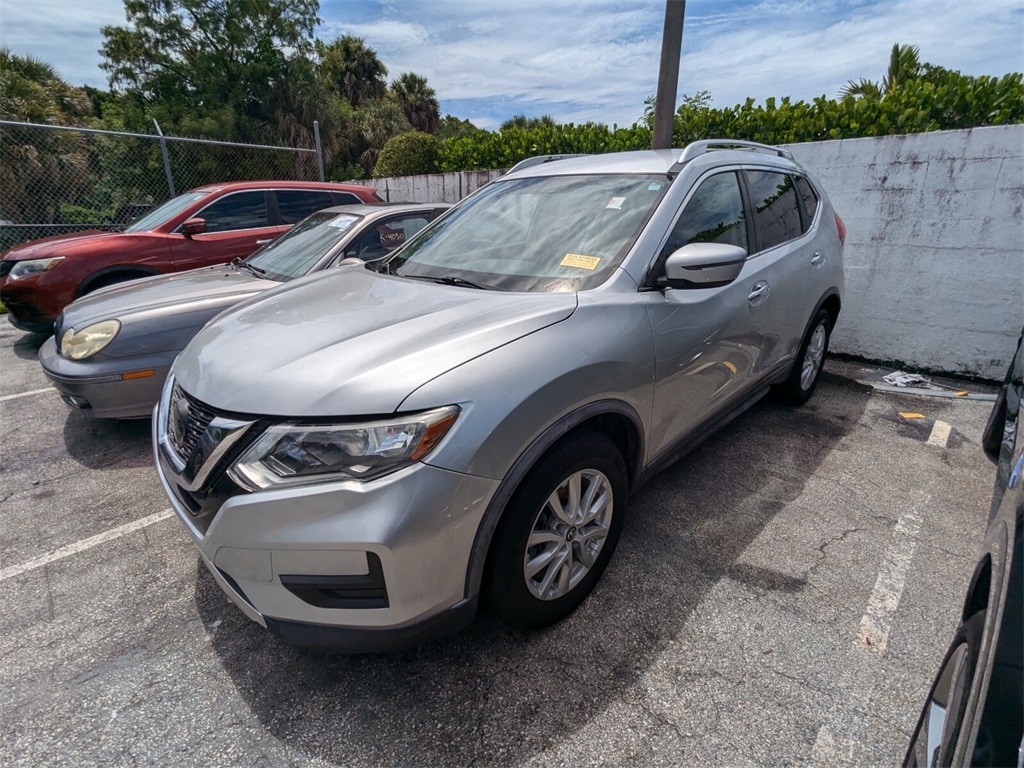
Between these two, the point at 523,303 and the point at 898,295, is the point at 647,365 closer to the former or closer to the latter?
the point at 523,303

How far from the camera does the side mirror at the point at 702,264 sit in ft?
6.99

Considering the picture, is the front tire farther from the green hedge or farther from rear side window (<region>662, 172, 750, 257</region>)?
the green hedge

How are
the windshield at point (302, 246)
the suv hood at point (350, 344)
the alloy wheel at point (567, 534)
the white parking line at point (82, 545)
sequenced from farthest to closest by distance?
the windshield at point (302, 246), the white parking line at point (82, 545), the alloy wheel at point (567, 534), the suv hood at point (350, 344)

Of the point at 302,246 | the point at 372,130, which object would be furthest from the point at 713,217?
the point at 372,130

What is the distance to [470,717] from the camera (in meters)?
1.76

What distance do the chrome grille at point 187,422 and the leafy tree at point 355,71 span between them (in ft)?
102

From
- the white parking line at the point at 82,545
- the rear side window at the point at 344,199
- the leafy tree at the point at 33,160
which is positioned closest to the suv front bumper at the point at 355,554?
the white parking line at the point at 82,545

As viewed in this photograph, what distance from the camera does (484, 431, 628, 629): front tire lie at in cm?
178

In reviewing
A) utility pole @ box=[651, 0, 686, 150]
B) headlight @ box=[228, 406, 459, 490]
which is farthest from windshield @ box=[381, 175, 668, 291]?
utility pole @ box=[651, 0, 686, 150]

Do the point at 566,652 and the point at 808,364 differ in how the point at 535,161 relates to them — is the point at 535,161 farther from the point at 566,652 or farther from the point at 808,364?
the point at 566,652

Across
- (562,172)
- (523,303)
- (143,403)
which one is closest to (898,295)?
(562,172)

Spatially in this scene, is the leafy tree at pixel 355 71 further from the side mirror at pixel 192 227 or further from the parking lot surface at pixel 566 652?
the parking lot surface at pixel 566 652

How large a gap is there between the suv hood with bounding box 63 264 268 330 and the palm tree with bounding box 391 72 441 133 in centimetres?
3074

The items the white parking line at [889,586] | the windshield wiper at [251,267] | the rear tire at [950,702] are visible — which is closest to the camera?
the rear tire at [950,702]
